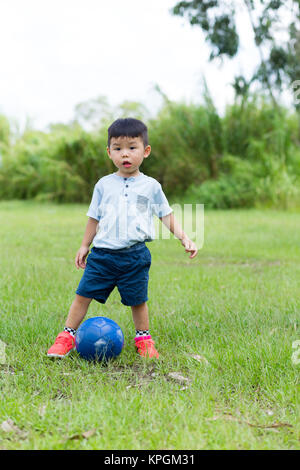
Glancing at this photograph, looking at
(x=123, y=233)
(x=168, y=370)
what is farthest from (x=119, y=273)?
(x=168, y=370)

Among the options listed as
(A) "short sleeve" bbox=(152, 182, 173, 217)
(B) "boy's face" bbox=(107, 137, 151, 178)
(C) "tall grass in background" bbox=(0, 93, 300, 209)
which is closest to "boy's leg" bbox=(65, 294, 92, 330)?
(A) "short sleeve" bbox=(152, 182, 173, 217)

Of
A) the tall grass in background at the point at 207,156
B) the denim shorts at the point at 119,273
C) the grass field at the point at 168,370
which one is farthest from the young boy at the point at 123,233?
the tall grass in background at the point at 207,156

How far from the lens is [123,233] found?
3100 millimetres

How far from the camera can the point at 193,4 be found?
13.1m

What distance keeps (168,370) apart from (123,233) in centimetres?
86

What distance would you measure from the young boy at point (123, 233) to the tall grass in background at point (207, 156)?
1099 cm

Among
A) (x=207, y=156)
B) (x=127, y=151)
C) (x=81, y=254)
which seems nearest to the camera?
(x=127, y=151)

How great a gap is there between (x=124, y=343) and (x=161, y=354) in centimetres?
32

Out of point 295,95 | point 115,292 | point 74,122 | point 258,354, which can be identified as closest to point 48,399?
point 258,354

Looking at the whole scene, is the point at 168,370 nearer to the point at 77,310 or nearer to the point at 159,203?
the point at 77,310

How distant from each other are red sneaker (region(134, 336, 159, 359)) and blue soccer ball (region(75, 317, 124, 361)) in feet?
0.44

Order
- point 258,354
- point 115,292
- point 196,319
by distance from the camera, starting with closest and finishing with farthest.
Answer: point 258,354
point 196,319
point 115,292

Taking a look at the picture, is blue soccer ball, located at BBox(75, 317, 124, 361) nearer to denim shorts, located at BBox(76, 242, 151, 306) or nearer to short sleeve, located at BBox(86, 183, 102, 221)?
denim shorts, located at BBox(76, 242, 151, 306)

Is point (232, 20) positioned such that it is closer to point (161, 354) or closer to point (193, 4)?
point (193, 4)
